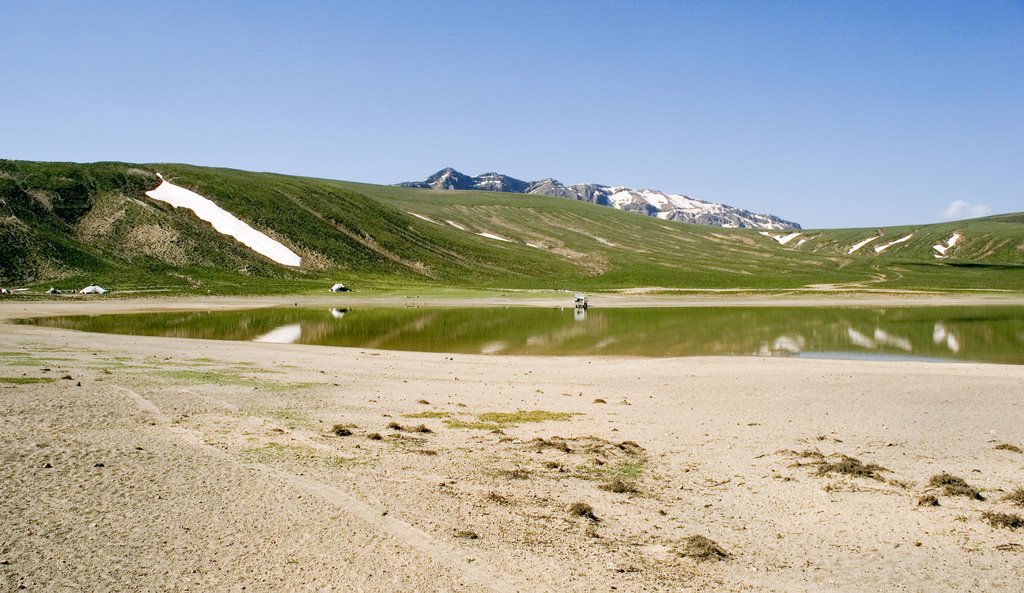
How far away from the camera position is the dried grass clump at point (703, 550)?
890cm

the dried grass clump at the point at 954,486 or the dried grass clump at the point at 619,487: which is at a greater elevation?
the dried grass clump at the point at 619,487

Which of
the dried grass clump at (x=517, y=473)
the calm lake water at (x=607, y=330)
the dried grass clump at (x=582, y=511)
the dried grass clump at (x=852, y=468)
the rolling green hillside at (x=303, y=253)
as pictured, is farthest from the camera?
the rolling green hillside at (x=303, y=253)

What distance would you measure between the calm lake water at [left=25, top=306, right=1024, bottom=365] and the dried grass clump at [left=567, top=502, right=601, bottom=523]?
24.0 m

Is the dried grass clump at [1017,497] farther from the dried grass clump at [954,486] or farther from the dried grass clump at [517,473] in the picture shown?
the dried grass clump at [517,473]

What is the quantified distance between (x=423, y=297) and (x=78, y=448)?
7344cm

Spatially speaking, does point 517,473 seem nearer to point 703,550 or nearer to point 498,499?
point 498,499

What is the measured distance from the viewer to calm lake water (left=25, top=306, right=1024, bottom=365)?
1443 inches

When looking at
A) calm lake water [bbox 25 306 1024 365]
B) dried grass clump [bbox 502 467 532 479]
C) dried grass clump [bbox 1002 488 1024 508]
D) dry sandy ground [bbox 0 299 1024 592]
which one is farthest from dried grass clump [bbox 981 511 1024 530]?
calm lake water [bbox 25 306 1024 365]

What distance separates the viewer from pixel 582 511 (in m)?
10.4

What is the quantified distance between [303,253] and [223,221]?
15.7m

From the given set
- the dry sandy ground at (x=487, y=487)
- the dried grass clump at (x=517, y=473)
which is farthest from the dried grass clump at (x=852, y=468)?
the dried grass clump at (x=517, y=473)

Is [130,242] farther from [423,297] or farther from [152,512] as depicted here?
[152,512]

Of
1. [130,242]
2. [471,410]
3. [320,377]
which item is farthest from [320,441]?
[130,242]

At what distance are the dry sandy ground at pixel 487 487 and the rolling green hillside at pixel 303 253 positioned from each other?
72.0 meters
